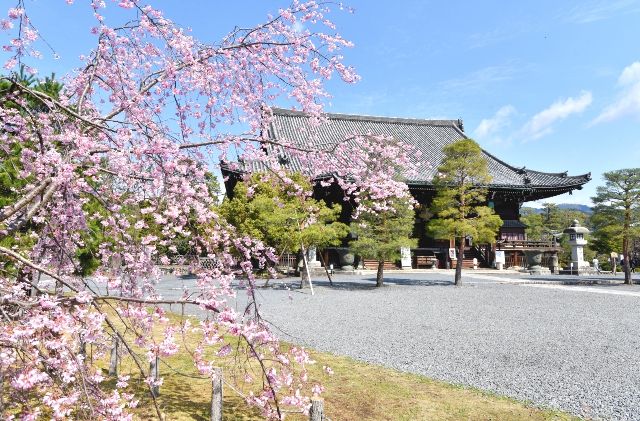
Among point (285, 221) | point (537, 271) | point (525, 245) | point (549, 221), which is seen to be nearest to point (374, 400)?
point (285, 221)

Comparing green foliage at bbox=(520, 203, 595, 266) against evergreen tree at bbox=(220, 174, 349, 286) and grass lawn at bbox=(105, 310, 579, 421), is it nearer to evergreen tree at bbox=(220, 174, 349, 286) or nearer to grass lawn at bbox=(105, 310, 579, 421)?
evergreen tree at bbox=(220, 174, 349, 286)

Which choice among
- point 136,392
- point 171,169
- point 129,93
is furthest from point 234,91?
point 136,392

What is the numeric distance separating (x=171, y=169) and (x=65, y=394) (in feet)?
5.78

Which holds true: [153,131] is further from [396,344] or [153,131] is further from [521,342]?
[521,342]

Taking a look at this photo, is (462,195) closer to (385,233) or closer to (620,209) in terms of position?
(385,233)

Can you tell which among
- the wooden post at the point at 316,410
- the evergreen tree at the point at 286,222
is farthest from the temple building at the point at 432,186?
the wooden post at the point at 316,410

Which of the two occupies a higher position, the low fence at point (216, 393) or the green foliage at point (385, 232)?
the green foliage at point (385, 232)

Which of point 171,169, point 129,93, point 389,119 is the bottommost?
point 171,169

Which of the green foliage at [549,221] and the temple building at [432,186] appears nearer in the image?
the temple building at [432,186]

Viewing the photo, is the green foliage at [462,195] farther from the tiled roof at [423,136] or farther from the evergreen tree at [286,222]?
the tiled roof at [423,136]

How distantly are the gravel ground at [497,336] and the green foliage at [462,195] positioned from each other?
2.75 meters

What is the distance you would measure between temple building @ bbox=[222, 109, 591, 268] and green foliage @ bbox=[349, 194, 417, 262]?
5425 millimetres

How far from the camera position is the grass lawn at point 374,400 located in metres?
5.51

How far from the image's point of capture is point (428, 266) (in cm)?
2777
